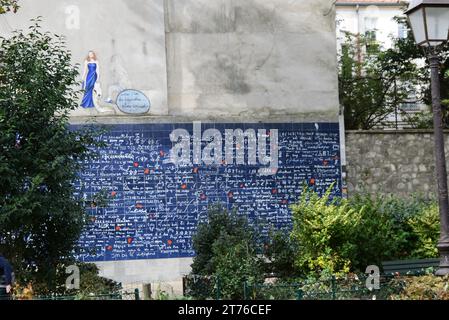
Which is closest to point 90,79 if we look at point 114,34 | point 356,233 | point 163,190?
point 114,34

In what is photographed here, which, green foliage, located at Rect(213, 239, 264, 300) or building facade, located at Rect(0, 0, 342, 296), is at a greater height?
building facade, located at Rect(0, 0, 342, 296)

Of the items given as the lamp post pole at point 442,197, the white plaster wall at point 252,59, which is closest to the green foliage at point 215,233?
the white plaster wall at point 252,59

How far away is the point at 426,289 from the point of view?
878cm

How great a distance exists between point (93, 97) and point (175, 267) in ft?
13.6

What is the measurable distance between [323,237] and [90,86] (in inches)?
254

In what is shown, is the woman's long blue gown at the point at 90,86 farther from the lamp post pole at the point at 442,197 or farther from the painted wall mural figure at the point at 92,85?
the lamp post pole at the point at 442,197

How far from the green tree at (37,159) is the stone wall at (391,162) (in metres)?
7.62

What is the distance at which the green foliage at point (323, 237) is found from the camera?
12938 mm

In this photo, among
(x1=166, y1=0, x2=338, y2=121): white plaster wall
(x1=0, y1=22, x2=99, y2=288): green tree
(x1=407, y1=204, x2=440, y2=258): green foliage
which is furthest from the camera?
(x1=166, y1=0, x2=338, y2=121): white plaster wall

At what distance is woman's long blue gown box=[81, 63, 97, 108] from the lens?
1628 centimetres

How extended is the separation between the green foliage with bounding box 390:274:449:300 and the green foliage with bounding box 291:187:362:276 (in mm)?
3447

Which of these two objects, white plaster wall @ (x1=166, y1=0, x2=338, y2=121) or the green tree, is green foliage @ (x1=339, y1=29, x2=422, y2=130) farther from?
the green tree

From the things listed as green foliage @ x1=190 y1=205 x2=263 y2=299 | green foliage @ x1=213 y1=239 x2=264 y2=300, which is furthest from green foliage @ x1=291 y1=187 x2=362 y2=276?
green foliage @ x1=213 y1=239 x2=264 y2=300

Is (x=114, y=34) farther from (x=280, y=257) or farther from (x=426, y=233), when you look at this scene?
(x=426, y=233)
